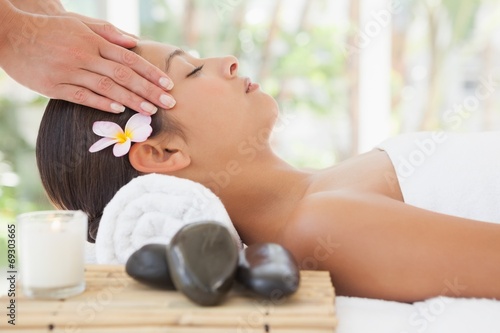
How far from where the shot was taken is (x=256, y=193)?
5.31ft

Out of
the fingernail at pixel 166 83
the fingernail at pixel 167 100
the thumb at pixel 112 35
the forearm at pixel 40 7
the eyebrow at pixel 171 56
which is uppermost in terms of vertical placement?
the forearm at pixel 40 7

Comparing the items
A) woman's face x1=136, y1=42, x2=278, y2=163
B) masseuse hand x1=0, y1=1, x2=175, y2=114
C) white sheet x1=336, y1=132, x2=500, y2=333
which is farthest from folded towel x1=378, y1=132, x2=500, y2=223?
masseuse hand x1=0, y1=1, x2=175, y2=114

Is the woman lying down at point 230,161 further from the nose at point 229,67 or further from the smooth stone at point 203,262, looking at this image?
the smooth stone at point 203,262

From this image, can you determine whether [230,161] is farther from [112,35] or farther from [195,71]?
[112,35]

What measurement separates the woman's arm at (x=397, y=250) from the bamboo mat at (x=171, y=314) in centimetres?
24

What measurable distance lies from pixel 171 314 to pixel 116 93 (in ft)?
2.48

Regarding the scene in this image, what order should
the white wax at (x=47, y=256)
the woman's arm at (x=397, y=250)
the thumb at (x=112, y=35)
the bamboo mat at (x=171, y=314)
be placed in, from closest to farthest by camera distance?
1. the bamboo mat at (x=171, y=314)
2. the white wax at (x=47, y=256)
3. the woman's arm at (x=397, y=250)
4. the thumb at (x=112, y=35)

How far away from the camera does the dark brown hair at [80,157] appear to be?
5.09 feet

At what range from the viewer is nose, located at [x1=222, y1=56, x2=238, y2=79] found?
162 centimetres

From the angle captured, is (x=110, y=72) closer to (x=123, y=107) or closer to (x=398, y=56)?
(x=123, y=107)

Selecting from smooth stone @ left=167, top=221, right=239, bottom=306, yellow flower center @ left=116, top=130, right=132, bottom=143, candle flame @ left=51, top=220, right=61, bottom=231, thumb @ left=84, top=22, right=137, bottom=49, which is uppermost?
thumb @ left=84, top=22, right=137, bottom=49

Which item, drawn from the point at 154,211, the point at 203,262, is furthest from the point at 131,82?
the point at 203,262

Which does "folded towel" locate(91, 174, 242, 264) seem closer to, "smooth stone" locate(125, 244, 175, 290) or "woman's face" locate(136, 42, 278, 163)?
"smooth stone" locate(125, 244, 175, 290)

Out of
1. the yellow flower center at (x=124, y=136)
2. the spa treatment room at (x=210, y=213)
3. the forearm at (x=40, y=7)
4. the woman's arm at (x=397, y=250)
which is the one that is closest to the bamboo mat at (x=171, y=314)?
the spa treatment room at (x=210, y=213)
